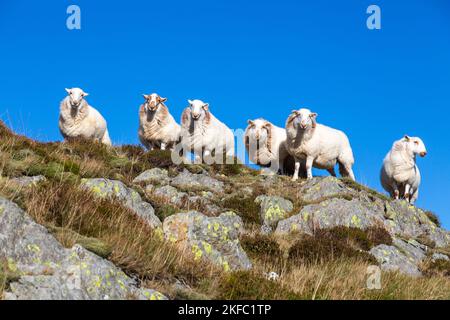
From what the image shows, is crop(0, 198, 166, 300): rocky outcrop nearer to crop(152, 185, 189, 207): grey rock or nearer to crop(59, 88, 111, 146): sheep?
crop(152, 185, 189, 207): grey rock

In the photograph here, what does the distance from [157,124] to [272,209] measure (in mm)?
8745

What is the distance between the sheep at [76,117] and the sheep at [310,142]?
7427 mm

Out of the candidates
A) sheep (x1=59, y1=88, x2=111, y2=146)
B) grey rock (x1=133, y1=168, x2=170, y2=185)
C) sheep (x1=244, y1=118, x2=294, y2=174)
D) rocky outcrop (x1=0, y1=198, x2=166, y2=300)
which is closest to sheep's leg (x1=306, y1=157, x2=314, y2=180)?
sheep (x1=244, y1=118, x2=294, y2=174)

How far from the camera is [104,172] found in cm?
1245

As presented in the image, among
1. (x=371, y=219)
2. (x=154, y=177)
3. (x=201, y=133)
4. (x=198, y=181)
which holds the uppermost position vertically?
(x=201, y=133)

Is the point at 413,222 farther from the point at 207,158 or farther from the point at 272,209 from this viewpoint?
the point at 207,158

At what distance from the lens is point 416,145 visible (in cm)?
2177

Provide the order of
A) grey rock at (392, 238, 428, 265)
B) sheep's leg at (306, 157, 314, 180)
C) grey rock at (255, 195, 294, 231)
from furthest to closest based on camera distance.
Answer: sheep's leg at (306, 157, 314, 180) → grey rock at (255, 195, 294, 231) → grey rock at (392, 238, 428, 265)

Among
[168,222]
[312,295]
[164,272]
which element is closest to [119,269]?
[164,272]

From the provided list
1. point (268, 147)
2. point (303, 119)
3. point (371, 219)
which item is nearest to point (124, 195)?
point (371, 219)

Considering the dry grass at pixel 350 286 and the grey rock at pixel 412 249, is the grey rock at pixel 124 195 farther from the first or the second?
the grey rock at pixel 412 249

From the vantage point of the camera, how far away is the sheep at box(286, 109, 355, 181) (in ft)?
66.7

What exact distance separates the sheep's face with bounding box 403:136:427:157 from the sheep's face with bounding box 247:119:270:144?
5583 mm
